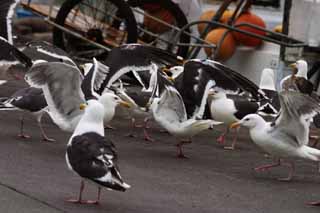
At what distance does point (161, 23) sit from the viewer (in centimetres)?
1565

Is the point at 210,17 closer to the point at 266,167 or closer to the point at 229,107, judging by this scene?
the point at 229,107

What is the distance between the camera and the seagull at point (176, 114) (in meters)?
10.1

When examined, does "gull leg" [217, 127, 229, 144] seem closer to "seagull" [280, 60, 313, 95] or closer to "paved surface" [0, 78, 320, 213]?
"paved surface" [0, 78, 320, 213]

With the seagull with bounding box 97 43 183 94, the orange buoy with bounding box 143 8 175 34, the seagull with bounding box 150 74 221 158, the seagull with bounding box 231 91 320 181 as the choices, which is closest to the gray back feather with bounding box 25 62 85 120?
the seagull with bounding box 97 43 183 94

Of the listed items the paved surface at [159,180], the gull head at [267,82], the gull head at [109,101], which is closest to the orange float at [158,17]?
the gull head at [267,82]

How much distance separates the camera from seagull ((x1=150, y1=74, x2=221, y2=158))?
10.1 meters

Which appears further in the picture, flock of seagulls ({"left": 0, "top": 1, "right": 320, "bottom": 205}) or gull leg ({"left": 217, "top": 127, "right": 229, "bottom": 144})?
gull leg ({"left": 217, "top": 127, "right": 229, "bottom": 144})

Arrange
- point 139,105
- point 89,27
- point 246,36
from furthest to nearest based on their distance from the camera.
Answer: point 246,36, point 89,27, point 139,105

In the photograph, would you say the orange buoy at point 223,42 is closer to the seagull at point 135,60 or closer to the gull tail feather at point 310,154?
the seagull at point 135,60

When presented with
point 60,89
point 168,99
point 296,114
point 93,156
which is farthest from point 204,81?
point 93,156

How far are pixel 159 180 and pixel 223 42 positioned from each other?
23.5 feet

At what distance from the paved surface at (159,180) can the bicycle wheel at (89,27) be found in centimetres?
371

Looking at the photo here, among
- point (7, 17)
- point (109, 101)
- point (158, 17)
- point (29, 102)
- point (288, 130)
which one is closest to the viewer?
point (288, 130)

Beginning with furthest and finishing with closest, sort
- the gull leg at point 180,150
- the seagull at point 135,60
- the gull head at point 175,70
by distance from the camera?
the gull head at point 175,70, the seagull at point 135,60, the gull leg at point 180,150
